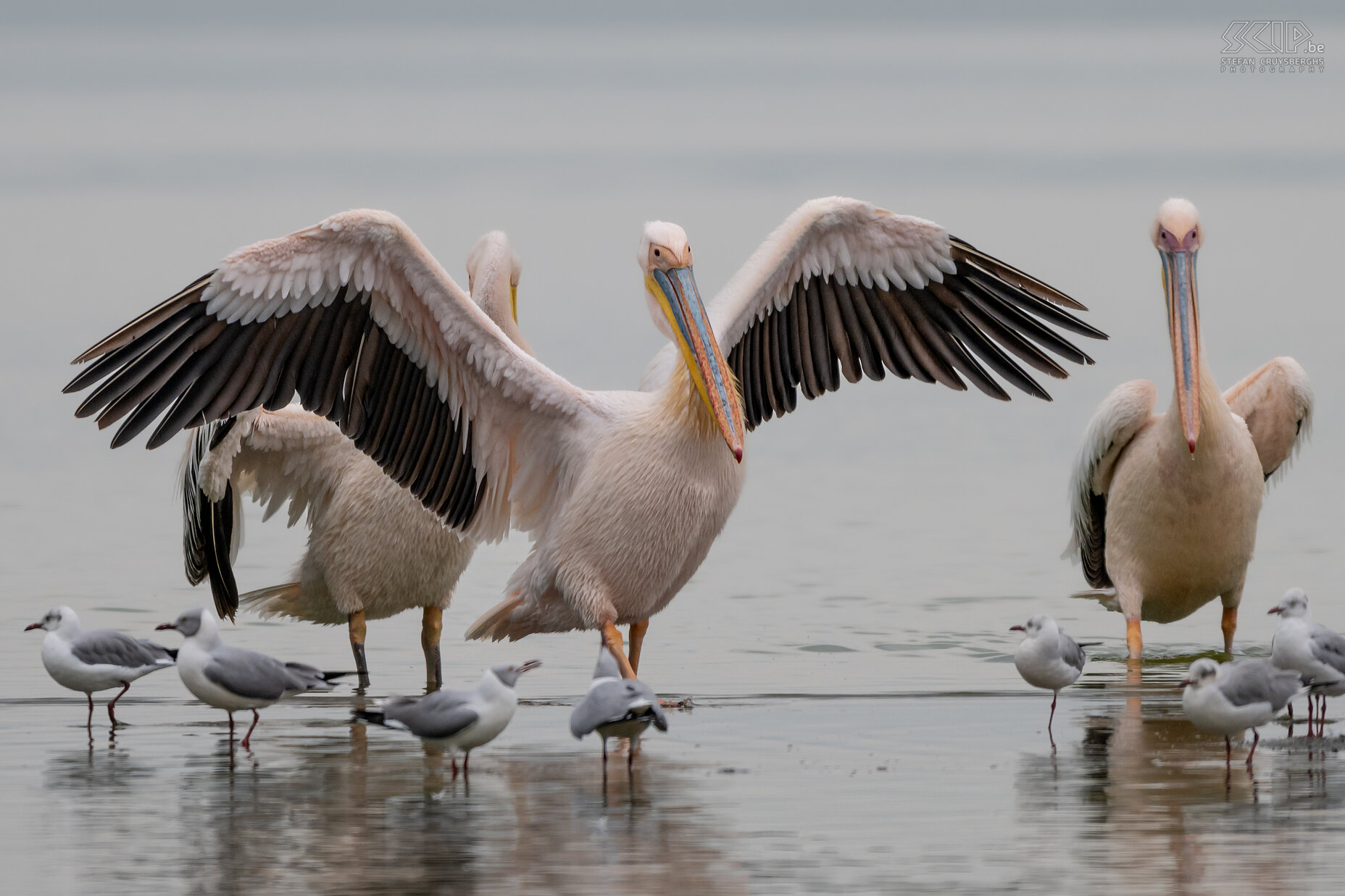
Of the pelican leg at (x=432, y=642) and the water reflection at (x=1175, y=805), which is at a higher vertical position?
the pelican leg at (x=432, y=642)

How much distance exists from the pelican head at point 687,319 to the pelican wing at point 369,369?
492mm

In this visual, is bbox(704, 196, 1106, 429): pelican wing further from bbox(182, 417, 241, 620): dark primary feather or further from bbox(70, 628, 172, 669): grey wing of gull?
bbox(70, 628, 172, 669): grey wing of gull

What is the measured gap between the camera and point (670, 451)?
6.95 m

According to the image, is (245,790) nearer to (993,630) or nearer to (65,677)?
(65,677)

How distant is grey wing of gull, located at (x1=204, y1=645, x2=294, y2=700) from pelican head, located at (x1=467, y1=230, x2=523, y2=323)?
2.96 meters

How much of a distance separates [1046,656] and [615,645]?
1698mm

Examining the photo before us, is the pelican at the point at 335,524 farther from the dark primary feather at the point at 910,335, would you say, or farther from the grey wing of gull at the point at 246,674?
the grey wing of gull at the point at 246,674

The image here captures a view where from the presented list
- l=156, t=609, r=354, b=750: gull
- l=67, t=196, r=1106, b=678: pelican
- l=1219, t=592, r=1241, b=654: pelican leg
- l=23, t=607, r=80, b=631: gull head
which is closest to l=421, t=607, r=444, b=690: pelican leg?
l=67, t=196, r=1106, b=678: pelican

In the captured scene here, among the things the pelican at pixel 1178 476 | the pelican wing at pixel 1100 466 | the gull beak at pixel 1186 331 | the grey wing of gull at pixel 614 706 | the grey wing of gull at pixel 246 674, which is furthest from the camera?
the pelican wing at pixel 1100 466

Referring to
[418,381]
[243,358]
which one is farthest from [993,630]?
[243,358]

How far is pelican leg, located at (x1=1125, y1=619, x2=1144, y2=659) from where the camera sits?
26.4 ft

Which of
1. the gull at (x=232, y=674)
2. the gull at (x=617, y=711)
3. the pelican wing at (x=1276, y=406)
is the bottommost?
the gull at (x=617, y=711)

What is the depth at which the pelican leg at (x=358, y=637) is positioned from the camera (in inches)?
321

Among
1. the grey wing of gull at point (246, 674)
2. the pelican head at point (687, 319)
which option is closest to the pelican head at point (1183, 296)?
the pelican head at point (687, 319)
